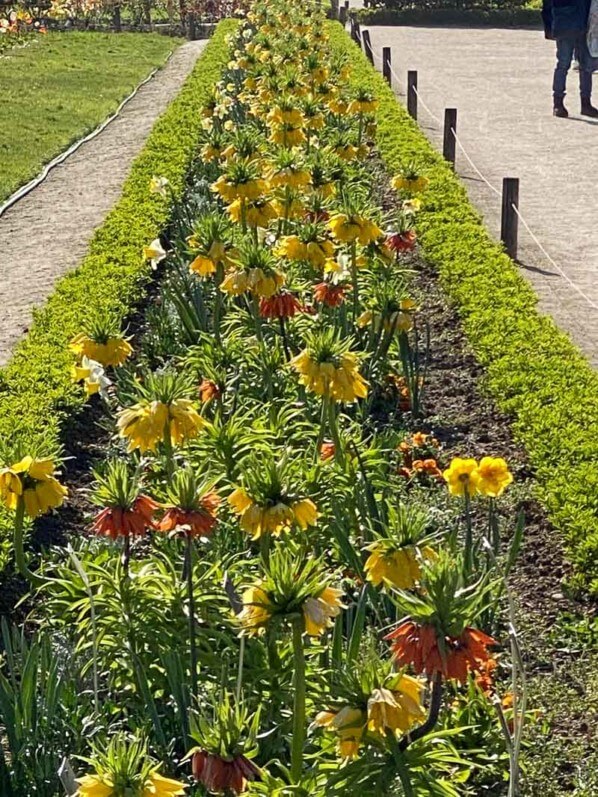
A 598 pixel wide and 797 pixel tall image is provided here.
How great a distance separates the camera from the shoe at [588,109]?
46.1 feet

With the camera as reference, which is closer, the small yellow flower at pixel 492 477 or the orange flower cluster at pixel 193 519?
the orange flower cluster at pixel 193 519

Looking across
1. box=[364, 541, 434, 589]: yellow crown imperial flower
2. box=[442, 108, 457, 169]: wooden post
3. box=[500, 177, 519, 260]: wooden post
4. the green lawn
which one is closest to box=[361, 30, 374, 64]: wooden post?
the green lawn

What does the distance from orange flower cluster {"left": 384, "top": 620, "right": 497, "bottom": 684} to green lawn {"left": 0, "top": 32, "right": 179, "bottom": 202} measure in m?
9.34

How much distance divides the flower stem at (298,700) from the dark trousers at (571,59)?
11808 mm

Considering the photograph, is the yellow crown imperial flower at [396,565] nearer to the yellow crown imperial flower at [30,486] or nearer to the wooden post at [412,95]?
the yellow crown imperial flower at [30,486]

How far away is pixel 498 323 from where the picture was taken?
6473 millimetres

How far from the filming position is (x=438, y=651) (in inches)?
76.0

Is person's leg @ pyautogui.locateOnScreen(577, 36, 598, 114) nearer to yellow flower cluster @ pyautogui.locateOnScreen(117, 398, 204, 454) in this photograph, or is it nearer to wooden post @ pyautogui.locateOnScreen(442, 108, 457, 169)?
wooden post @ pyautogui.locateOnScreen(442, 108, 457, 169)

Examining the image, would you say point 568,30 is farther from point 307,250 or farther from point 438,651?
point 438,651

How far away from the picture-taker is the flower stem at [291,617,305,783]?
6.83 ft

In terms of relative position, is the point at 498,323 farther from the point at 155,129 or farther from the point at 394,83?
the point at 394,83

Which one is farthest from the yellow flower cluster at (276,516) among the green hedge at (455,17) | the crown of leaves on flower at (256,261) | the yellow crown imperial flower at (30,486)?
the green hedge at (455,17)

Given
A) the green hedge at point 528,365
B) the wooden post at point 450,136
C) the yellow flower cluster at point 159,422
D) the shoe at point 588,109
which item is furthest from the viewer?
the shoe at point 588,109

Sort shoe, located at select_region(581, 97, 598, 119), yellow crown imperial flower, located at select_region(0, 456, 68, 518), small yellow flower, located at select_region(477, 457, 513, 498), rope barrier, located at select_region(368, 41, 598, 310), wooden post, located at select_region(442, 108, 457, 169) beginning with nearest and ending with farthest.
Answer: yellow crown imperial flower, located at select_region(0, 456, 68, 518) → small yellow flower, located at select_region(477, 457, 513, 498) → rope barrier, located at select_region(368, 41, 598, 310) → wooden post, located at select_region(442, 108, 457, 169) → shoe, located at select_region(581, 97, 598, 119)
